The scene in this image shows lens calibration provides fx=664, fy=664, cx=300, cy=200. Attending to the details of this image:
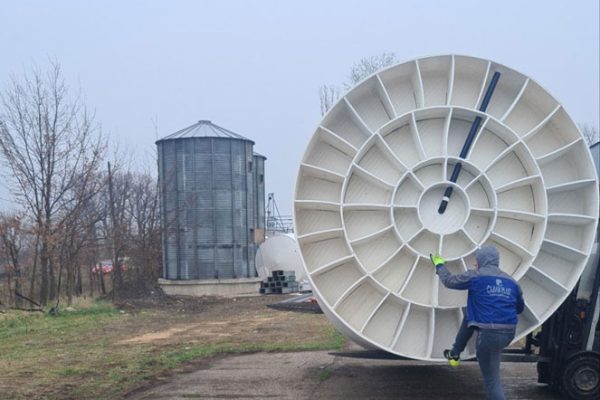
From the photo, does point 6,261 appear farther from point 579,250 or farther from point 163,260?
point 579,250

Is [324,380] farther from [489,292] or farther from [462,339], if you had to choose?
[489,292]

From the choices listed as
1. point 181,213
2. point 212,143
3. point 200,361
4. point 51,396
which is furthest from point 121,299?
point 51,396

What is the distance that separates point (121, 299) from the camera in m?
23.5

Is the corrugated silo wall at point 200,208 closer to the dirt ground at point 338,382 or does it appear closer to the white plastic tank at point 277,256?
the white plastic tank at point 277,256

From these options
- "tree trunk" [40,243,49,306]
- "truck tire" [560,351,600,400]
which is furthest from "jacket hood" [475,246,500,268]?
A: "tree trunk" [40,243,49,306]

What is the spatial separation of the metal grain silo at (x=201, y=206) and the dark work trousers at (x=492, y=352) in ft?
75.9

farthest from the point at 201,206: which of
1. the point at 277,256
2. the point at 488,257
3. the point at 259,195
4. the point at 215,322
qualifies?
the point at 488,257

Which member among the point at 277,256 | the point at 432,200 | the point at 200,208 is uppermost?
the point at 200,208

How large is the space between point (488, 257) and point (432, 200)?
925mm

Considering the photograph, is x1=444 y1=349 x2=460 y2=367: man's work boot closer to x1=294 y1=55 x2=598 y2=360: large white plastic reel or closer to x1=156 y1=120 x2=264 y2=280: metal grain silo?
x1=294 y1=55 x2=598 y2=360: large white plastic reel

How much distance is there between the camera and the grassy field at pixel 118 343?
9.24 m

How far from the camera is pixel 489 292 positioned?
620 centimetres

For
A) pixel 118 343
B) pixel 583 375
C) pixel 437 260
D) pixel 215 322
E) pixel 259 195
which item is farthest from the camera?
pixel 259 195

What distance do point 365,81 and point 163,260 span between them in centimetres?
2347
